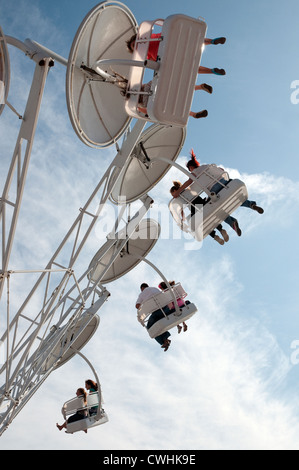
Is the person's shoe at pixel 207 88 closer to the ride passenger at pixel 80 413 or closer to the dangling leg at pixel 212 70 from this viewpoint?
the dangling leg at pixel 212 70

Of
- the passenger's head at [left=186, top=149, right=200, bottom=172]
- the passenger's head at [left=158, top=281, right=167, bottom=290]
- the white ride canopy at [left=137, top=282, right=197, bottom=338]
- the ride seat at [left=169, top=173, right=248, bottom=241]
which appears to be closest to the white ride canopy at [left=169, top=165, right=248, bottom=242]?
the ride seat at [left=169, top=173, right=248, bottom=241]

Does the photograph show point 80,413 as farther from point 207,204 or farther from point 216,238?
point 207,204

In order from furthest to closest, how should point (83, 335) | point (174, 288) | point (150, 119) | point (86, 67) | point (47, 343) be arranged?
point (83, 335)
point (47, 343)
point (174, 288)
point (86, 67)
point (150, 119)

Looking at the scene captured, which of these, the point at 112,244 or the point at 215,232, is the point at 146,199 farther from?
the point at 215,232

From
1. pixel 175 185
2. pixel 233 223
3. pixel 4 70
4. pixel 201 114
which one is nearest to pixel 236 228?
pixel 233 223

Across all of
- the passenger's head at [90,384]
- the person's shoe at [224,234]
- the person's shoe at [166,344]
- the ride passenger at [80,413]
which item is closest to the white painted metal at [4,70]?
the person's shoe at [224,234]

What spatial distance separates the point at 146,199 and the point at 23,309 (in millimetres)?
5439

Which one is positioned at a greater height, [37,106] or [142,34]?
[142,34]

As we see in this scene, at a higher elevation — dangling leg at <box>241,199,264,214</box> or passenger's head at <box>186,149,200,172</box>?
passenger's head at <box>186,149,200,172</box>

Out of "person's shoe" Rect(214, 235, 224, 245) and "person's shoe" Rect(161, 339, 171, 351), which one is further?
"person's shoe" Rect(161, 339, 171, 351)

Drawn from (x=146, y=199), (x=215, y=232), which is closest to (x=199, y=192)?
(x=215, y=232)

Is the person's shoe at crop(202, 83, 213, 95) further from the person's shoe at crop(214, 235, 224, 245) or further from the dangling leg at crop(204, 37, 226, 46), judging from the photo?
the person's shoe at crop(214, 235, 224, 245)

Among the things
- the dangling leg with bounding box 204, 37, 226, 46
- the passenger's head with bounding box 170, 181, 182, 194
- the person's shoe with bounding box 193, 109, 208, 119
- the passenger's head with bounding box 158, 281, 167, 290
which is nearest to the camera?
the dangling leg with bounding box 204, 37, 226, 46

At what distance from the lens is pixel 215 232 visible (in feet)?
51.1
